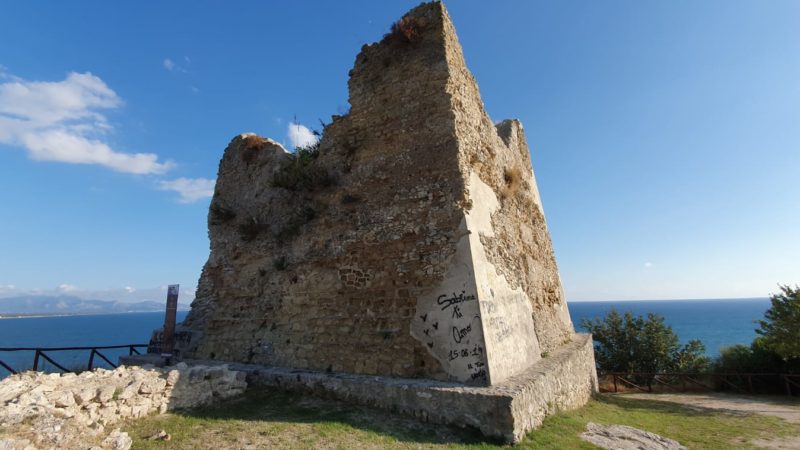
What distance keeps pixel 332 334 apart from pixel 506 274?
389 cm

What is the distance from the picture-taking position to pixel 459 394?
617 cm

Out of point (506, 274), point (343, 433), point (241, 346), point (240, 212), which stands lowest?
point (343, 433)

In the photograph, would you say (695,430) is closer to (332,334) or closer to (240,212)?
(332,334)

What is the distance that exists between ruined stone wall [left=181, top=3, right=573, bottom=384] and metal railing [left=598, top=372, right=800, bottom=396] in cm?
773

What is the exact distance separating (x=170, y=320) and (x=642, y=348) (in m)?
21.4

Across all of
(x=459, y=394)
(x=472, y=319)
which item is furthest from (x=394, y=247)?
(x=459, y=394)

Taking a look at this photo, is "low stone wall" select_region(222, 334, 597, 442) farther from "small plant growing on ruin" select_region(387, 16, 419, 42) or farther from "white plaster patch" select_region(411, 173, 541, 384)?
"small plant growing on ruin" select_region(387, 16, 419, 42)

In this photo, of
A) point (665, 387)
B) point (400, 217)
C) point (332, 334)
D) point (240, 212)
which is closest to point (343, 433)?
point (332, 334)

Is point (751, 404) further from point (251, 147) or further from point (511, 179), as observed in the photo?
point (251, 147)

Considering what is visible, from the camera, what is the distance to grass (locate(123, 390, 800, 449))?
18.5ft

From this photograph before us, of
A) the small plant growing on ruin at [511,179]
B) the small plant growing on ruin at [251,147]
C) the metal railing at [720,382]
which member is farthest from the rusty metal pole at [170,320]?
the metal railing at [720,382]

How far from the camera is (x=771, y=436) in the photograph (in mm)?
8227

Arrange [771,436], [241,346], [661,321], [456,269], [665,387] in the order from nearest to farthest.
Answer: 1. [456,269]
2. [771,436]
3. [241,346]
4. [665,387]
5. [661,321]

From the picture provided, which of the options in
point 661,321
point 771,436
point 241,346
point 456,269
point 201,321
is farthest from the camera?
point 661,321
